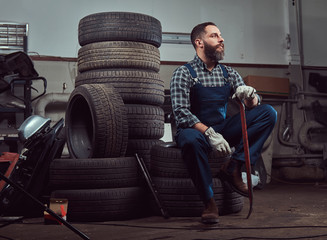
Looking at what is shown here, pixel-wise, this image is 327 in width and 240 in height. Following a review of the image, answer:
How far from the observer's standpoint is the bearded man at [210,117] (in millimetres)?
2531

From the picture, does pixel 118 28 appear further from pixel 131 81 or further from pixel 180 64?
pixel 180 64

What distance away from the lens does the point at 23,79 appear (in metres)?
4.60

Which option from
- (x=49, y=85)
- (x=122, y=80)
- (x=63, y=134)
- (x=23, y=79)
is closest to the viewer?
(x=122, y=80)

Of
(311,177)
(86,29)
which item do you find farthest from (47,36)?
(311,177)

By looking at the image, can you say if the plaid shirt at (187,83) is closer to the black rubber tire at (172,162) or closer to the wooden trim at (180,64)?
the black rubber tire at (172,162)

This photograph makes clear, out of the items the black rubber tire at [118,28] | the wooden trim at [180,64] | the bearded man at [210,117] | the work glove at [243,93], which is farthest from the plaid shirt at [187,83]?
the wooden trim at [180,64]

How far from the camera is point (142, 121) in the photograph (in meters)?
3.24

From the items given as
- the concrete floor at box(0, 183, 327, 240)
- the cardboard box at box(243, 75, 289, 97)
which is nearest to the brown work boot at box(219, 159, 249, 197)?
the concrete floor at box(0, 183, 327, 240)

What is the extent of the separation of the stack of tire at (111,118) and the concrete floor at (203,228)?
191mm

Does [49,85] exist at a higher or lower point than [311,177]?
higher

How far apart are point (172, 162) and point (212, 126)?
36 centimetres

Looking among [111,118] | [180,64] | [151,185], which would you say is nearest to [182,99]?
[111,118]

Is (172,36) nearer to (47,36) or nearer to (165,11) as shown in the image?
(165,11)

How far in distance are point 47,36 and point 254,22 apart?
2746mm
